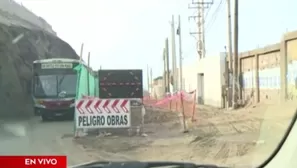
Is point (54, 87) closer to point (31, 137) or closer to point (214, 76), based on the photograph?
point (31, 137)

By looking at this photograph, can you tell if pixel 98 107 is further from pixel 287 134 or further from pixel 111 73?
pixel 287 134

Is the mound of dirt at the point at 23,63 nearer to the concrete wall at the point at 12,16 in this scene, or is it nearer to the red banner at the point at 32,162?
the concrete wall at the point at 12,16

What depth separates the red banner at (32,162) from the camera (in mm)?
4492

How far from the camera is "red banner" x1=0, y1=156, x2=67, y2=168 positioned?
14.7ft

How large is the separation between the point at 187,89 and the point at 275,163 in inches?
510

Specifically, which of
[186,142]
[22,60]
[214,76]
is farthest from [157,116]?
[214,76]

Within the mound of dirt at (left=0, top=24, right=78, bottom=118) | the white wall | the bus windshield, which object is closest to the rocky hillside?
the mound of dirt at (left=0, top=24, right=78, bottom=118)

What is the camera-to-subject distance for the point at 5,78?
338 inches

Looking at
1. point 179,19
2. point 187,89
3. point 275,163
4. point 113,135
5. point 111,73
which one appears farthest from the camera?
point 187,89

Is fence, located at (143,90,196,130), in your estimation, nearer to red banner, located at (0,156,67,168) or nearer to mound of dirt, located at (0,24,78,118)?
mound of dirt, located at (0,24,78,118)

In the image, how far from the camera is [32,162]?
4.54 m

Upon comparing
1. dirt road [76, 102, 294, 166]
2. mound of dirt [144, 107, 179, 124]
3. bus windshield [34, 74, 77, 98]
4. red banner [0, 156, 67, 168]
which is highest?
bus windshield [34, 74, 77, 98]

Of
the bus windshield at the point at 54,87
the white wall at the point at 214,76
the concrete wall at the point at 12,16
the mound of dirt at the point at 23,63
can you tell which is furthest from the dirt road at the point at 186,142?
the white wall at the point at 214,76

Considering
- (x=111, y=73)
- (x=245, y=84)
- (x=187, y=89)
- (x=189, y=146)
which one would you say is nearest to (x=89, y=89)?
(x=111, y=73)
